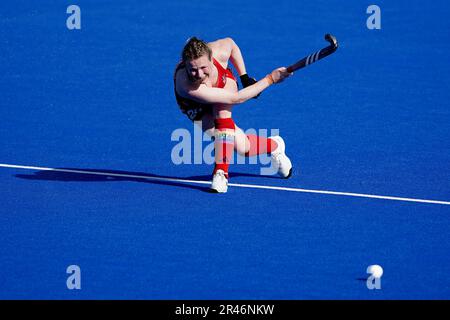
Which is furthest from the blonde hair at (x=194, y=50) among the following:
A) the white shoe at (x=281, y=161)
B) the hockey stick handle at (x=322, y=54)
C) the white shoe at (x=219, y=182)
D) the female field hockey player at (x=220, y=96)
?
the white shoe at (x=281, y=161)

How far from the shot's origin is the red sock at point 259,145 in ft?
33.8

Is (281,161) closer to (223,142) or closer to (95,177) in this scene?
(223,142)

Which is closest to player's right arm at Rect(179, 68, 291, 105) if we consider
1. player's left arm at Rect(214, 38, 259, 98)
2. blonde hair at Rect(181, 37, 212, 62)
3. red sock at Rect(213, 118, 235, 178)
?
red sock at Rect(213, 118, 235, 178)

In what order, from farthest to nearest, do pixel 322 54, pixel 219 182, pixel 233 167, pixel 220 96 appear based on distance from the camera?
pixel 233 167 → pixel 219 182 → pixel 220 96 → pixel 322 54

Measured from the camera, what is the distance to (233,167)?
35.4 ft

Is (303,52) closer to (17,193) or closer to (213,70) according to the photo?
(213,70)

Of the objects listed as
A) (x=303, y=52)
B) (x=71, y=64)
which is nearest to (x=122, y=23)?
(x=71, y=64)

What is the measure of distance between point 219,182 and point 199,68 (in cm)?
116

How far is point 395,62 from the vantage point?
1395cm

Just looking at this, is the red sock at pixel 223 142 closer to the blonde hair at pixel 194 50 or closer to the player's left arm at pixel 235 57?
the player's left arm at pixel 235 57

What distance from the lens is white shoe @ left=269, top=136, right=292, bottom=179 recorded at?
1034 centimetres

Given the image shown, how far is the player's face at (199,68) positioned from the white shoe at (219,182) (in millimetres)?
969

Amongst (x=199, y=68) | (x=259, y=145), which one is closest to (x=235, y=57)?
(x=259, y=145)
